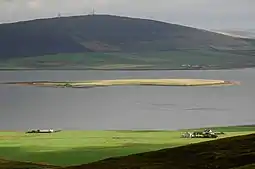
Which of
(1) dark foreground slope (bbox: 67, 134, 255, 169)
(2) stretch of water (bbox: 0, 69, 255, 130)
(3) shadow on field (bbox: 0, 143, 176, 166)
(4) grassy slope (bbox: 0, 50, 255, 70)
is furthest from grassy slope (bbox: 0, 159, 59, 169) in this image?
(4) grassy slope (bbox: 0, 50, 255, 70)

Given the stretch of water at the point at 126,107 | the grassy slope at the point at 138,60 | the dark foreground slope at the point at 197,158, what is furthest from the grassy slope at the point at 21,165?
the grassy slope at the point at 138,60

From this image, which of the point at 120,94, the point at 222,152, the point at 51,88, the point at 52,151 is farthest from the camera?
the point at 51,88

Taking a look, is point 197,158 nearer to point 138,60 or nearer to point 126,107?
point 126,107

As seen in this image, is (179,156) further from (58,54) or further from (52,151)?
(58,54)

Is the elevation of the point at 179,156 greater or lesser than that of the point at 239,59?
lesser

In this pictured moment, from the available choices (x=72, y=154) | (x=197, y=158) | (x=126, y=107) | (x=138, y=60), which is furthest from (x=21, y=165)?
(x=138, y=60)

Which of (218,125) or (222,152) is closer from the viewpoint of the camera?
(222,152)

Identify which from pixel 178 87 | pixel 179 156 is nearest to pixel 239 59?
pixel 178 87
